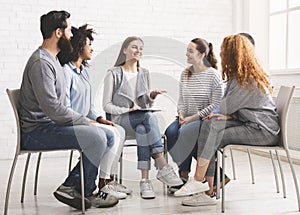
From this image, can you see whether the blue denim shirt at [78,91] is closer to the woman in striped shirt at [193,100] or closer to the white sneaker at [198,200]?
the woman in striped shirt at [193,100]

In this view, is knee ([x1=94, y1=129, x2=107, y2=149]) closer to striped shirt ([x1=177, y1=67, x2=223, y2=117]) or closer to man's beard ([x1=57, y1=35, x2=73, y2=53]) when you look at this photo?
man's beard ([x1=57, y1=35, x2=73, y2=53])

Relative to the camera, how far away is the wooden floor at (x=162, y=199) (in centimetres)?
275

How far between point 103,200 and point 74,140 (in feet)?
1.49

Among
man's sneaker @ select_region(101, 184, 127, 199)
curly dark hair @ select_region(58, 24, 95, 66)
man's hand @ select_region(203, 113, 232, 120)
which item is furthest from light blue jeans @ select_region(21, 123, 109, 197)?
man's hand @ select_region(203, 113, 232, 120)

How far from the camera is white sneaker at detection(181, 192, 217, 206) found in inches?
112

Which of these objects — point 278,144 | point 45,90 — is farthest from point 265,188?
point 45,90

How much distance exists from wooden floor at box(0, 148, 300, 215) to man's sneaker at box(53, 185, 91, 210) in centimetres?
4

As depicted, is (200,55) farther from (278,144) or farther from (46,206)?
(46,206)

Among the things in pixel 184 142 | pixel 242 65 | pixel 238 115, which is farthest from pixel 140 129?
pixel 242 65

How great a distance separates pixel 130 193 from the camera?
3174 millimetres

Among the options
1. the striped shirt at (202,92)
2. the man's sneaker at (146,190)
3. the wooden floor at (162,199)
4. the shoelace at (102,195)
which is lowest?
the wooden floor at (162,199)

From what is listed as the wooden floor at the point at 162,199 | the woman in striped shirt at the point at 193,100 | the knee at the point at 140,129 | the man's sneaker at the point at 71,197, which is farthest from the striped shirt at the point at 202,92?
the man's sneaker at the point at 71,197

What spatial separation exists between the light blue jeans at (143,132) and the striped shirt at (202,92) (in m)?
0.29

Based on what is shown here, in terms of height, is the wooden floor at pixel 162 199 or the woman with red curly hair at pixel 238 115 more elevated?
the woman with red curly hair at pixel 238 115
